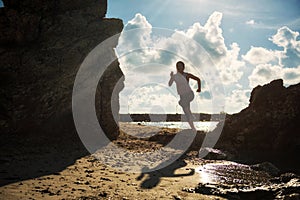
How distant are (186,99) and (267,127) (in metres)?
3.53

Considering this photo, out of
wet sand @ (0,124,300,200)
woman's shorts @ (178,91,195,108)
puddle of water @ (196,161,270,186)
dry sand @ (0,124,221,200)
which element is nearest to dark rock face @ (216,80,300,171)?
puddle of water @ (196,161,270,186)

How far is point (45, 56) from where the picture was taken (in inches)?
396

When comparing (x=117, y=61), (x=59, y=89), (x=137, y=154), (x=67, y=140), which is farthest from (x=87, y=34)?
(x=137, y=154)

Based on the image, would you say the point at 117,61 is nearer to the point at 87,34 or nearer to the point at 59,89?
the point at 87,34

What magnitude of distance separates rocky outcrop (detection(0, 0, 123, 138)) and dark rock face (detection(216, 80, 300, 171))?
5.19 metres

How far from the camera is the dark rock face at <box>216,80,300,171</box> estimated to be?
33.7ft

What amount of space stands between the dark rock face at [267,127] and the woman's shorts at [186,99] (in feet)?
7.06

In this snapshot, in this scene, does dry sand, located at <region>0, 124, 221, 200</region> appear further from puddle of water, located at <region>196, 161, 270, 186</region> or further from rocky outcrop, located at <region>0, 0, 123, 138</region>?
rocky outcrop, located at <region>0, 0, 123, 138</region>

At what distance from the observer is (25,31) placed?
10422mm

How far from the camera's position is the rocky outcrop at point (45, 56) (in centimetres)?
885

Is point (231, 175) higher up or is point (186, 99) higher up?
point (186, 99)

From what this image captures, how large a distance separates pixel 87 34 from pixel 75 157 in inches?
241

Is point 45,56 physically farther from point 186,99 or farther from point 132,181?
point 132,181

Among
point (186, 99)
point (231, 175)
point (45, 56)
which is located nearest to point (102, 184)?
point (231, 175)
